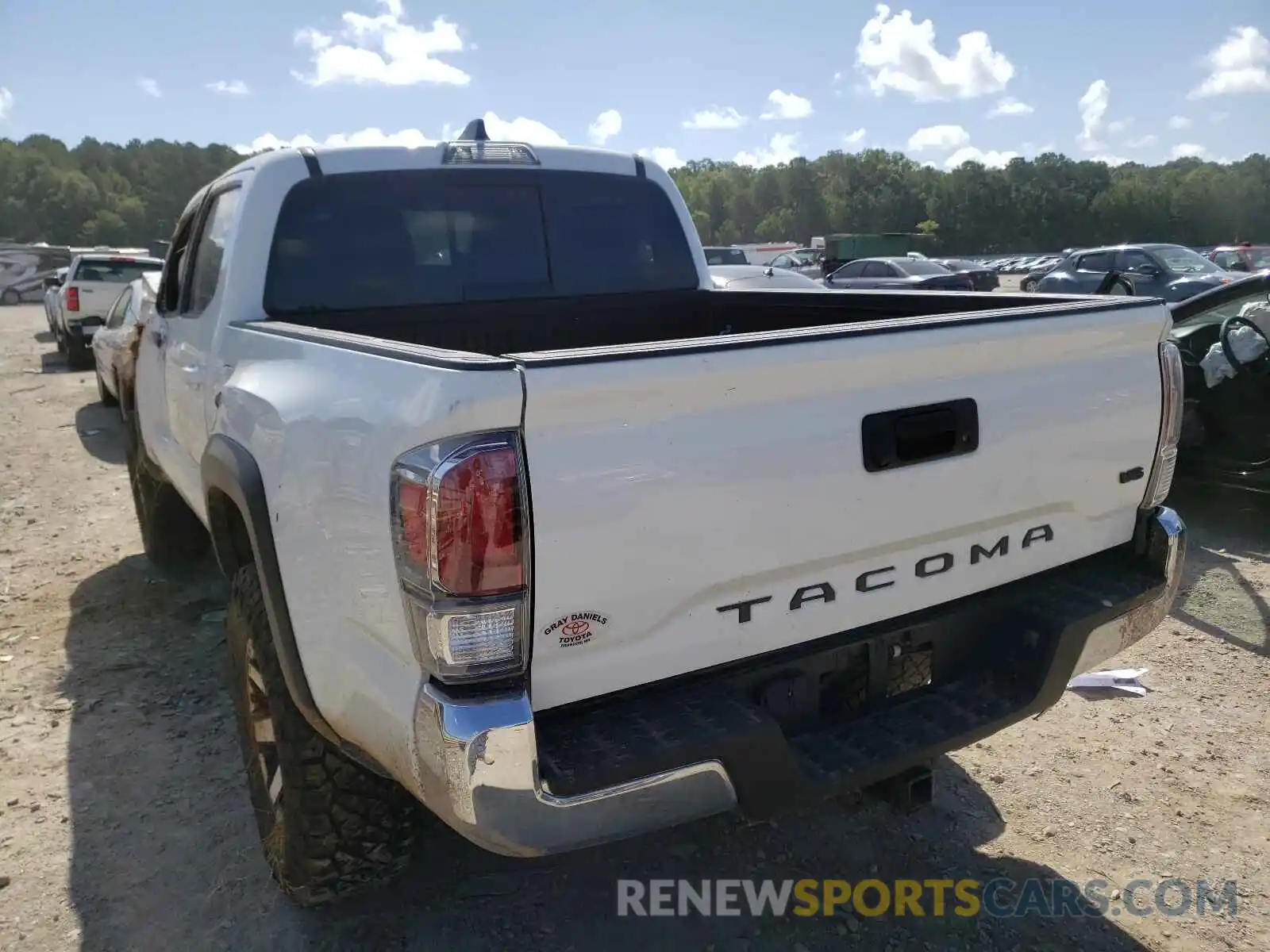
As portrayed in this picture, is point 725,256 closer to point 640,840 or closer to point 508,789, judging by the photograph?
point 640,840

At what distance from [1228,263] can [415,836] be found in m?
24.8

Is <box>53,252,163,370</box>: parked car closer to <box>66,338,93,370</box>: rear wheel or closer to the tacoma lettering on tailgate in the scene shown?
<box>66,338,93,370</box>: rear wheel

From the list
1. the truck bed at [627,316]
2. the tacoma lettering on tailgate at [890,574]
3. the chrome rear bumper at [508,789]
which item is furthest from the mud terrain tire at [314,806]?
the truck bed at [627,316]

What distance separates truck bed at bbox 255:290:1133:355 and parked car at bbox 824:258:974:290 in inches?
662

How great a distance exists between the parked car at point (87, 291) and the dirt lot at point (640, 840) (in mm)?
13369

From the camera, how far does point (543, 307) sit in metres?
3.72

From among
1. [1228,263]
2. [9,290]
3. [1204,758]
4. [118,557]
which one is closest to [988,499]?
[1204,758]

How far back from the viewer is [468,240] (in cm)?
361

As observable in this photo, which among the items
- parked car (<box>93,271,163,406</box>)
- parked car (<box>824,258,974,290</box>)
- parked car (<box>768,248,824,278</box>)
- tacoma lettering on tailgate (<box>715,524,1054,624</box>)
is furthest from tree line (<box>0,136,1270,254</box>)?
tacoma lettering on tailgate (<box>715,524,1054,624</box>)

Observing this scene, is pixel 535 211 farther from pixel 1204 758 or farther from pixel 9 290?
pixel 9 290

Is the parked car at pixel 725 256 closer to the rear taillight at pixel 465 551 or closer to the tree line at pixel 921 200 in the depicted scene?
the rear taillight at pixel 465 551

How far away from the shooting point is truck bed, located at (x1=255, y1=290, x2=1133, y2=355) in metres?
3.35

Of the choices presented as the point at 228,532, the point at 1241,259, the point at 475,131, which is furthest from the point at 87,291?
the point at 1241,259

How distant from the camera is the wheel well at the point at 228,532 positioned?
2.80m
